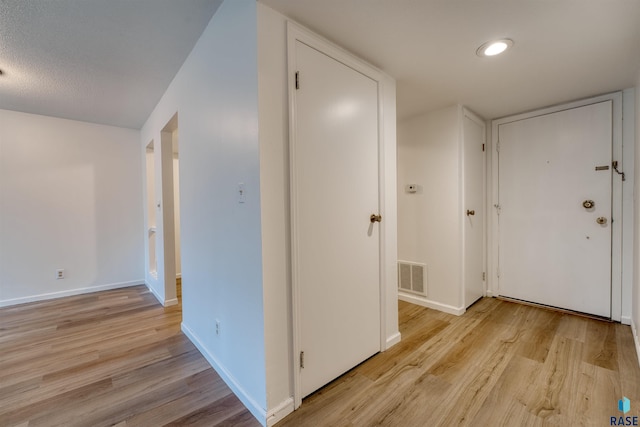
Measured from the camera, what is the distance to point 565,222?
107 inches

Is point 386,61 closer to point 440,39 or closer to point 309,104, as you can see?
point 440,39

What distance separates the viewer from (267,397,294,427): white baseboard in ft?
4.47

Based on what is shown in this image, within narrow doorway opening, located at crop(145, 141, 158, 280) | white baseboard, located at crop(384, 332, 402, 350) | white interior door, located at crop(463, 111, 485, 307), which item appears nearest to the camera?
white baseboard, located at crop(384, 332, 402, 350)

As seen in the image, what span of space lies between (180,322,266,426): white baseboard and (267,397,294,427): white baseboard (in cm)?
3

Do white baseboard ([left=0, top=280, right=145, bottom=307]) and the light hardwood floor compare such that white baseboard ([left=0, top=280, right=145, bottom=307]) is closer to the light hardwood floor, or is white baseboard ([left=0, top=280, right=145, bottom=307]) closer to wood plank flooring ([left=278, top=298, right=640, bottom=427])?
the light hardwood floor

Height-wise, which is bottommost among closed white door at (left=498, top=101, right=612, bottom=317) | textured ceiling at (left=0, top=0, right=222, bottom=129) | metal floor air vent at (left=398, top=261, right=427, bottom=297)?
metal floor air vent at (left=398, top=261, right=427, bottom=297)

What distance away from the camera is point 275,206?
4.60 ft

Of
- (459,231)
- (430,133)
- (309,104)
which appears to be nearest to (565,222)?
(459,231)

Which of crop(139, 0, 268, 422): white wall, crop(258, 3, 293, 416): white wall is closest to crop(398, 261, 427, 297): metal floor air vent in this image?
crop(258, 3, 293, 416): white wall

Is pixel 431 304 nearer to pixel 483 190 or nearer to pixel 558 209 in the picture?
pixel 483 190

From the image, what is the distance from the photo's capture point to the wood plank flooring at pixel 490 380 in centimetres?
142

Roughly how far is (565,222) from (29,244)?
20.5 ft

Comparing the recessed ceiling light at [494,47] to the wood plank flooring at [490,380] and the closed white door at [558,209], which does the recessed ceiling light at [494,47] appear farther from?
the wood plank flooring at [490,380]

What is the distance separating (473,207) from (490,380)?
180 centimetres
